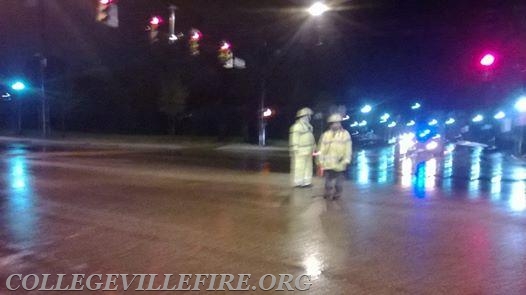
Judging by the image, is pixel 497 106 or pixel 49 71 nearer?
pixel 49 71

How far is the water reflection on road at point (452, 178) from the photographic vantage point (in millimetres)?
14905

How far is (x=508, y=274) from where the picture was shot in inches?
292

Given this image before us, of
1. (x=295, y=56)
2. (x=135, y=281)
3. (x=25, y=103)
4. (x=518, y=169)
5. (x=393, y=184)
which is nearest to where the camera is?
(x=135, y=281)

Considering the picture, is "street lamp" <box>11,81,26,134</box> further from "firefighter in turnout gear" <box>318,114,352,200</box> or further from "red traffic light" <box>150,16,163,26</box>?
"firefighter in turnout gear" <box>318,114,352,200</box>

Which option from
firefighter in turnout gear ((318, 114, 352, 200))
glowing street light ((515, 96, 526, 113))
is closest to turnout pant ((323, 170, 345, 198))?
firefighter in turnout gear ((318, 114, 352, 200))

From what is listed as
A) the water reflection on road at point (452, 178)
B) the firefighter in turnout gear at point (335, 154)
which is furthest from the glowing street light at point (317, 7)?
the firefighter in turnout gear at point (335, 154)

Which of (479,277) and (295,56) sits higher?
(295,56)

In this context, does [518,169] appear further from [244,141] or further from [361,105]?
[361,105]

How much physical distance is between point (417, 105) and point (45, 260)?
70.6 m

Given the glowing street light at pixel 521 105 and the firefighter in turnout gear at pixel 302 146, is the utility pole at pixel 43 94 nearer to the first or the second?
the glowing street light at pixel 521 105

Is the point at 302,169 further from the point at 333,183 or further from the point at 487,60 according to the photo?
the point at 487,60

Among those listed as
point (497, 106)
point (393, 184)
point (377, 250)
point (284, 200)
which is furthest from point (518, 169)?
point (497, 106)

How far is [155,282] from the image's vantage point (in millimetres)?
7133

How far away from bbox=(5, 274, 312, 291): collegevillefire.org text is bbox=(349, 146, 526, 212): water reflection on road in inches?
271
